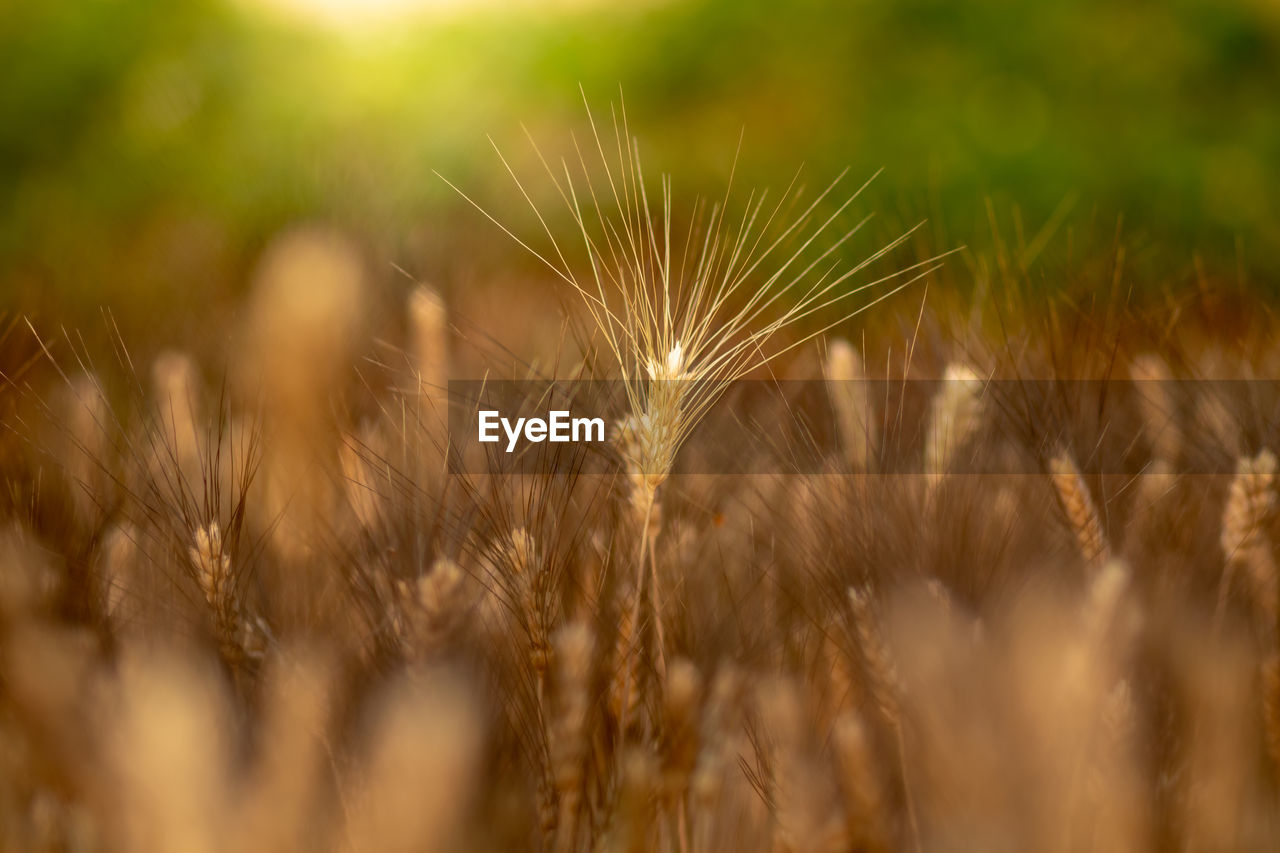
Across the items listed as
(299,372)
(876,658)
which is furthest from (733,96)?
(876,658)

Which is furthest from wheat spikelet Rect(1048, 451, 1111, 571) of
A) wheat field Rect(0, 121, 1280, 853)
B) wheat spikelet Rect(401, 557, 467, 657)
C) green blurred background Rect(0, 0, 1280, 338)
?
green blurred background Rect(0, 0, 1280, 338)

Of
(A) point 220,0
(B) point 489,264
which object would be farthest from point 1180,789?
(A) point 220,0

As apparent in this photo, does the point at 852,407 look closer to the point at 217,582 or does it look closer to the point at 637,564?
the point at 637,564

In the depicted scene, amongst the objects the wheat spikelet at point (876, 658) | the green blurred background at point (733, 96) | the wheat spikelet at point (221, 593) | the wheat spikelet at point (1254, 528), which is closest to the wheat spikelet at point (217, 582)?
the wheat spikelet at point (221, 593)

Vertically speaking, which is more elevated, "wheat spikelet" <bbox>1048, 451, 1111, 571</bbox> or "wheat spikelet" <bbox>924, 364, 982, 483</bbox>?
"wheat spikelet" <bbox>924, 364, 982, 483</bbox>

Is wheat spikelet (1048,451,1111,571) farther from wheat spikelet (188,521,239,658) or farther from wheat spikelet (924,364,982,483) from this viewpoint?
wheat spikelet (188,521,239,658)

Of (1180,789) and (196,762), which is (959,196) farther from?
(196,762)

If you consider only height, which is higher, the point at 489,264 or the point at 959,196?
the point at 959,196
